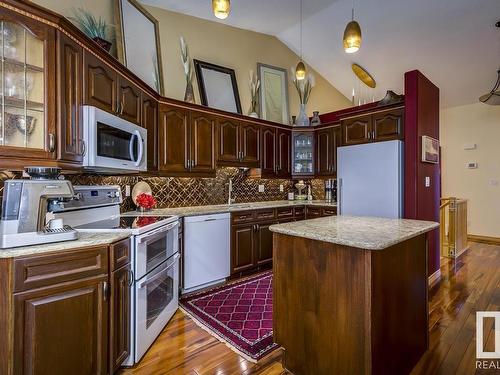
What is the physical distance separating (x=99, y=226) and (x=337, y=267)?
166 centimetres

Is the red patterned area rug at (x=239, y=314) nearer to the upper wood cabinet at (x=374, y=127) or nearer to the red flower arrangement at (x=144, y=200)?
the red flower arrangement at (x=144, y=200)

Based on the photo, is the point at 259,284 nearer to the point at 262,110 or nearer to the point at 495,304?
the point at 495,304

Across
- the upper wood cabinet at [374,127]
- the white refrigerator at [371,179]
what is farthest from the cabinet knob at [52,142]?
the upper wood cabinet at [374,127]

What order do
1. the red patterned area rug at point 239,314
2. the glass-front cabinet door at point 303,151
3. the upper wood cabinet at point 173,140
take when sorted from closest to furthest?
the red patterned area rug at point 239,314, the upper wood cabinet at point 173,140, the glass-front cabinet door at point 303,151

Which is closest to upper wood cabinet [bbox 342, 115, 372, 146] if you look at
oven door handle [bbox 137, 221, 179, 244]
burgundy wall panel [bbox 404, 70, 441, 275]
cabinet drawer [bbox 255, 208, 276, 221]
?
burgundy wall panel [bbox 404, 70, 441, 275]

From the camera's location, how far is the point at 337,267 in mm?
1486

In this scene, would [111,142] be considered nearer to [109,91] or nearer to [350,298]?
[109,91]

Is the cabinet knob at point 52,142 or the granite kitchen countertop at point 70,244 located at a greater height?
the cabinet knob at point 52,142

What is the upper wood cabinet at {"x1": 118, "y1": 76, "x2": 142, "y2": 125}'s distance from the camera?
2.22 m

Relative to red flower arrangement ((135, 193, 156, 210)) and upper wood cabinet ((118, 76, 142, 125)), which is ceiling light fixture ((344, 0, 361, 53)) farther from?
red flower arrangement ((135, 193, 156, 210))

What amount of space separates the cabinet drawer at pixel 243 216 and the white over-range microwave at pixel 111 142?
126 cm

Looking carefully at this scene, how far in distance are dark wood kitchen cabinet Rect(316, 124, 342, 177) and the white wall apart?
327 cm

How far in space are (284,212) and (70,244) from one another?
2.89 m

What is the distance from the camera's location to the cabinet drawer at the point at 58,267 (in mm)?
1294
